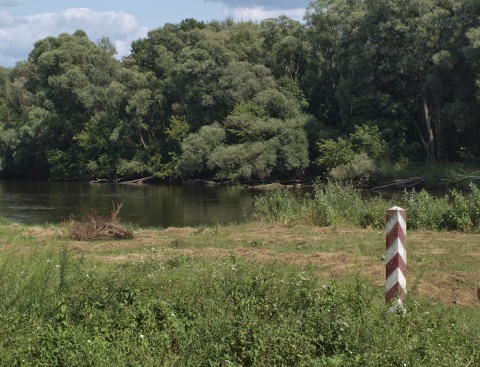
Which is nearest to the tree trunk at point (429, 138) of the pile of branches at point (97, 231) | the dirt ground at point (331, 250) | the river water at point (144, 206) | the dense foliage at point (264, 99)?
the dense foliage at point (264, 99)

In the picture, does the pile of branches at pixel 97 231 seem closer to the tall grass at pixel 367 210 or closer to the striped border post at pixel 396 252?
the tall grass at pixel 367 210

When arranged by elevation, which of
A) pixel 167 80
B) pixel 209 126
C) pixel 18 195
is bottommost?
pixel 18 195

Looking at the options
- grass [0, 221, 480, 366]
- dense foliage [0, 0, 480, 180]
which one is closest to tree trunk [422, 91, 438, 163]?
dense foliage [0, 0, 480, 180]

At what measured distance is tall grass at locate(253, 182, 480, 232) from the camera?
1780 cm

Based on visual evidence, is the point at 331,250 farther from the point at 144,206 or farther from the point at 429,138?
the point at 429,138

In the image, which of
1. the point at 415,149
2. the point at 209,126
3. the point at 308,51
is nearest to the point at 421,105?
the point at 415,149

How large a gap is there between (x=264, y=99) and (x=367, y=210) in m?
38.2

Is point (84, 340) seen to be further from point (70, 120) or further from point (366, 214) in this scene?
point (70, 120)

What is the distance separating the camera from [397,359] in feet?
18.4

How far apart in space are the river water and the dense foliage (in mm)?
7628

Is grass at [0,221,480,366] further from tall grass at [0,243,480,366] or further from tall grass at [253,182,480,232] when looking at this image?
tall grass at [253,182,480,232]

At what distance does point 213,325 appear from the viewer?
21.4ft

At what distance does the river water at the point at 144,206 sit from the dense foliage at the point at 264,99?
763 centimetres

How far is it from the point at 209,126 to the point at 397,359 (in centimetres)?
5416
